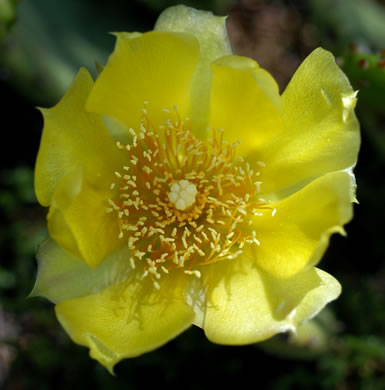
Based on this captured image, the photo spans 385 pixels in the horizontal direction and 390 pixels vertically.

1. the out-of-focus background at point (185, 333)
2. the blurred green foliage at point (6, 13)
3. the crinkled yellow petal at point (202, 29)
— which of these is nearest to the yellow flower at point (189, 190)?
the crinkled yellow petal at point (202, 29)

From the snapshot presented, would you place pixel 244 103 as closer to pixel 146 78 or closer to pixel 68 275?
pixel 146 78

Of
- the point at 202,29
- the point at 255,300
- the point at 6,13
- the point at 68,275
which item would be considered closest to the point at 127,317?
the point at 68,275

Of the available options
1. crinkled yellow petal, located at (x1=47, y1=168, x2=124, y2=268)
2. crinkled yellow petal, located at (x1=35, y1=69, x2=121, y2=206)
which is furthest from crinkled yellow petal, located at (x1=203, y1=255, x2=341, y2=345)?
crinkled yellow petal, located at (x1=35, y1=69, x2=121, y2=206)

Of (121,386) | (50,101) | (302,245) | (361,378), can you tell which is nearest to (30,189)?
(50,101)

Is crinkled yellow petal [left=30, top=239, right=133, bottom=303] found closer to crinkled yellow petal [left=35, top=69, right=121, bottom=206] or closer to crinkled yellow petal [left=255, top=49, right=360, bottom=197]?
crinkled yellow petal [left=35, top=69, right=121, bottom=206]

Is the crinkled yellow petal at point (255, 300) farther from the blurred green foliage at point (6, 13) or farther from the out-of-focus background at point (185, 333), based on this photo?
the blurred green foliage at point (6, 13)

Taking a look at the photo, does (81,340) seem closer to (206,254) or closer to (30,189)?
(206,254)
